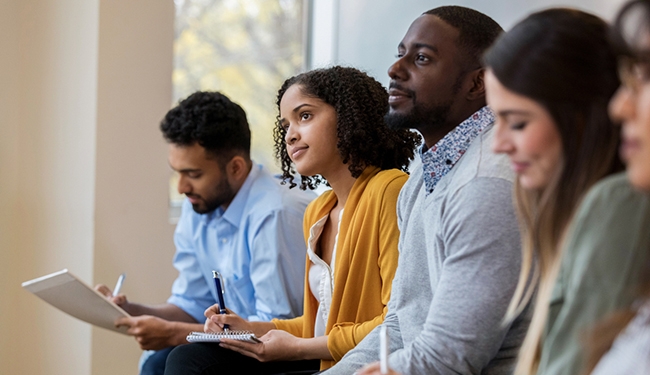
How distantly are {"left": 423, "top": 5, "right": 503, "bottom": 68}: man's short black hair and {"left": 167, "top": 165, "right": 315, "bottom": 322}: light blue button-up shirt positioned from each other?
0.85 metres

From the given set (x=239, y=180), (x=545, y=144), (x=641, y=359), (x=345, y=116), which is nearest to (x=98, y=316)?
(x=239, y=180)

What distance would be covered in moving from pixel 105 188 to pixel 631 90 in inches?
86.2

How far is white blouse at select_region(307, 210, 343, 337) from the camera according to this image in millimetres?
1771

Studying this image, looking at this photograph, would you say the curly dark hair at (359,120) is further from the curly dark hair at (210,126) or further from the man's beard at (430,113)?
the curly dark hair at (210,126)

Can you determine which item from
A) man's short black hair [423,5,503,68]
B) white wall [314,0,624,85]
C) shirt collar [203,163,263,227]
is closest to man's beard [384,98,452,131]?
man's short black hair [423,5,503,68]

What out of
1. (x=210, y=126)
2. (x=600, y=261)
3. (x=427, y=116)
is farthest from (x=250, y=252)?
(x=600, y=261)

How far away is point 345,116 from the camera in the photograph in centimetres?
180

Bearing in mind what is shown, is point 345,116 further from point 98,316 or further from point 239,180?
point 98,316

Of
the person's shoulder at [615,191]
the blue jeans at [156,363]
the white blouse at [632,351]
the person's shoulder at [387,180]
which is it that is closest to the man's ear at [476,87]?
the person's shoulder at [387,180]

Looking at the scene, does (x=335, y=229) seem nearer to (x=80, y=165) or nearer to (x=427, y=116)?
(x=427, y=116)

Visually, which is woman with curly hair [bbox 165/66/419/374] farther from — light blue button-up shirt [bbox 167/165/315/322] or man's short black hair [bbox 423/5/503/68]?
man's short black hair [bbox 423/5/503/68]

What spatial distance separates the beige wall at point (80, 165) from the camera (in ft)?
8.64

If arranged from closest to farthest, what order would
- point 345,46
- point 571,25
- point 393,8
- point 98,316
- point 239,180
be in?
1. point 571,25
2. point 98,316
3. point 239,180
4. point 393,8
5. point 345,46

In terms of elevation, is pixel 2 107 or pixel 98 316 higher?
pixel 2 107
